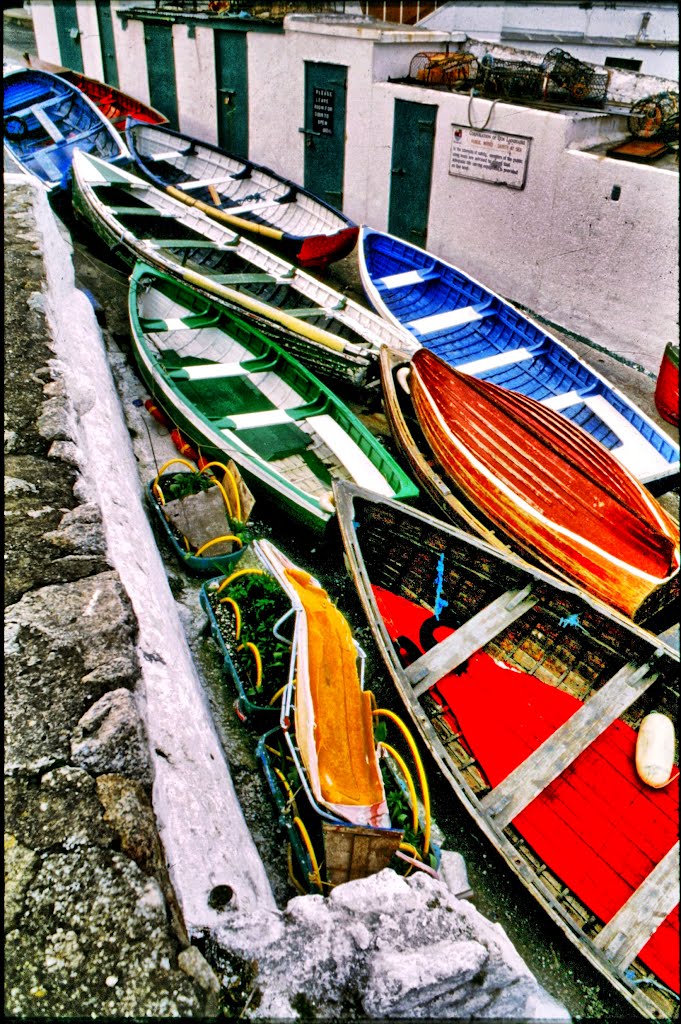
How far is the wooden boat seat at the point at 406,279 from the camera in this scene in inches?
433

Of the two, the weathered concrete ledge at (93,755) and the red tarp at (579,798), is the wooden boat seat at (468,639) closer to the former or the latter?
the red tarp at (579,798)

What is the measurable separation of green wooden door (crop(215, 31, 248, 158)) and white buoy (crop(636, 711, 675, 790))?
1524cm

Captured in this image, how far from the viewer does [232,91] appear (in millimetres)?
16688

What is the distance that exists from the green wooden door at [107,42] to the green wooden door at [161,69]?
2.15m

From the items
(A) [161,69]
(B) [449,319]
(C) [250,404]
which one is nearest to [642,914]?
(C) [250,404]

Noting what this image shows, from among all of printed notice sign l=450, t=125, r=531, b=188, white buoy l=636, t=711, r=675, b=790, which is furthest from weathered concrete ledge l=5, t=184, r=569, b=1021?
printed notice sign l=450, t=125, r=531, b=188

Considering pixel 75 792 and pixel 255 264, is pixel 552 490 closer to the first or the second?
pixel 75 792

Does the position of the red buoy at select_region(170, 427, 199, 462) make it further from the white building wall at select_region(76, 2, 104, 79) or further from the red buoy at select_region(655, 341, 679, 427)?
the white building wall at select_region(76, 2, 104, 79)

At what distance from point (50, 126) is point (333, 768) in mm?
17080

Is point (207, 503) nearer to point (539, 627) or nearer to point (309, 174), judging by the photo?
point (539, 627)

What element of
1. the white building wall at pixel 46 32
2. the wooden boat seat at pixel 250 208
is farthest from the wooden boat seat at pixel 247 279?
the white building wall at pixel 46 32

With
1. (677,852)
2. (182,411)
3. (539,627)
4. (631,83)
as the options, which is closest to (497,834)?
(677,852)

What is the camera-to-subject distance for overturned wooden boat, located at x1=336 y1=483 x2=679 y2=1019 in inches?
173

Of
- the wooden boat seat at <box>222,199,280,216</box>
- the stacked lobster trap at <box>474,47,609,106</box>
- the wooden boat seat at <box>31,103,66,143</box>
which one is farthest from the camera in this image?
the wooden boat seat at <box>31,103,66,143</box>
